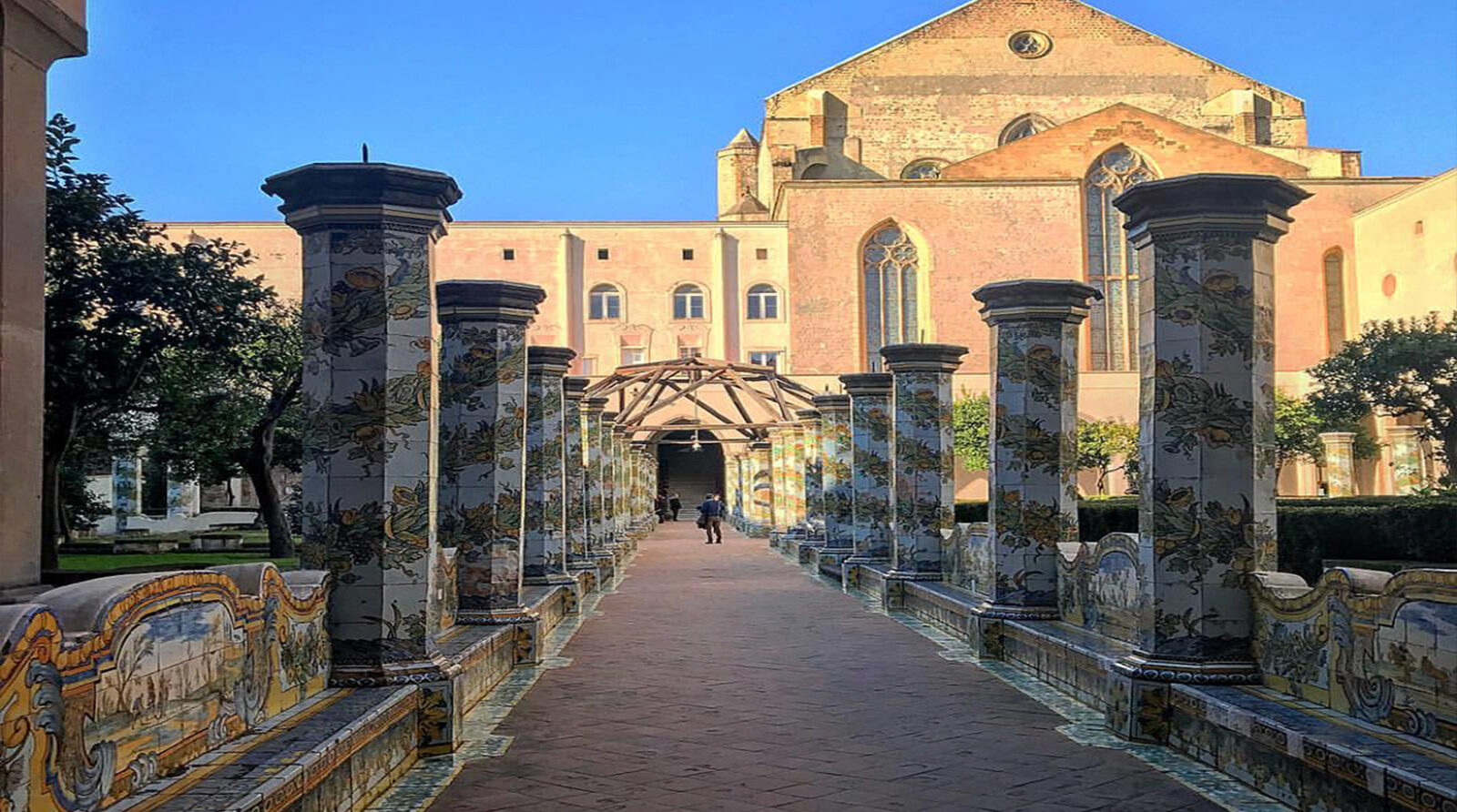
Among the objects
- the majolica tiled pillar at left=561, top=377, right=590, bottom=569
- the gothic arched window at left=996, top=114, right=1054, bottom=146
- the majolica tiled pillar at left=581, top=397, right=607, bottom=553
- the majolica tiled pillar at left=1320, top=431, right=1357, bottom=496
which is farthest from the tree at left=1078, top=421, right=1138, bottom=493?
the majolica tiled pillar at left=561, top=377, right=590, bottom=569

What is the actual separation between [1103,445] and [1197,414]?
34063mm

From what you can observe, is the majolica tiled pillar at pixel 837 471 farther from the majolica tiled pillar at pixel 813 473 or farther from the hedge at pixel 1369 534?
the hedge at pixel 1369 534

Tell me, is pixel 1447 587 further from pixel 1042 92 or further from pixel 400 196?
pixel 1042 92

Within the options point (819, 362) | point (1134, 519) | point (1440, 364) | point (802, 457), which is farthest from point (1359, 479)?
point (1134, 519)

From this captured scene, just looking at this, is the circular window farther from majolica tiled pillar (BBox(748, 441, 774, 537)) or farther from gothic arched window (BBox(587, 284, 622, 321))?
majolica tiled pillar (BBox(748, 441, 774, 537))

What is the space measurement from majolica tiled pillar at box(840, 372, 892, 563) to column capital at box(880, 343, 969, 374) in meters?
2.92

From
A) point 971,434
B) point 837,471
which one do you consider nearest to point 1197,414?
point 837,471

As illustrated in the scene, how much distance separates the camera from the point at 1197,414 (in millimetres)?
7605

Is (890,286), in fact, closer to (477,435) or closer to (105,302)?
(105,302)

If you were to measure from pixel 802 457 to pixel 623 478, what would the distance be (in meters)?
4.41

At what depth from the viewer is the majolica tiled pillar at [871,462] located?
18703 mm

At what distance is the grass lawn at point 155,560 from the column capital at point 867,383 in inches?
334

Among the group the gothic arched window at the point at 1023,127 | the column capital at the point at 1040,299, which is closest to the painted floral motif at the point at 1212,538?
the column capital at the point at 1040,299

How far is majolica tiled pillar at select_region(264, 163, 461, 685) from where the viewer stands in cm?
742
